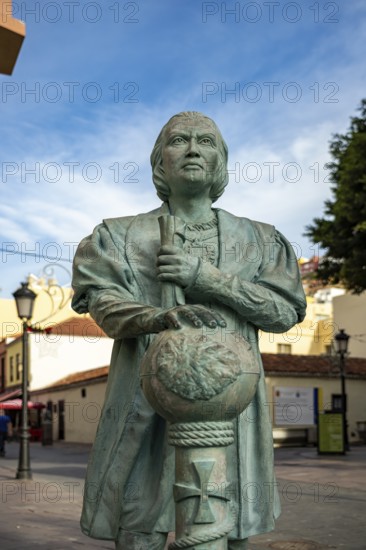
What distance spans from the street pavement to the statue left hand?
732 millimetres

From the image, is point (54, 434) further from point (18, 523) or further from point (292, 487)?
point (18, 523)

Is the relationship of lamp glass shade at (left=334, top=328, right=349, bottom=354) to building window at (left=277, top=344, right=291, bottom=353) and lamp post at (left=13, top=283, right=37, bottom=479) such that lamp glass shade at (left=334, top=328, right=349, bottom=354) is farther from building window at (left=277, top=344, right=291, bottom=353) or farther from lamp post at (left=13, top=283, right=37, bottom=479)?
building window at (left=277, top=344, right=291, bottom=353)

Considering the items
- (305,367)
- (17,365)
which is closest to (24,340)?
(305,367)

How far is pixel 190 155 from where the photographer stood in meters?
2.45

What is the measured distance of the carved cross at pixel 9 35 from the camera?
→ 8023 millimetres

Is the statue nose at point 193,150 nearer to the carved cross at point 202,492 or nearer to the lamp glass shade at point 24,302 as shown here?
the carved cross at point 202,492

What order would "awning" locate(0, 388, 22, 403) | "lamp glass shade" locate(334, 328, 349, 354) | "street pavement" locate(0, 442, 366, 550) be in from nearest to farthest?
"street pavement" locate(0, 442, 366, 550) < "lamp glass shade" locate(334, 328, 349, 354) < "awning" locate(0, 388, 22, 403)

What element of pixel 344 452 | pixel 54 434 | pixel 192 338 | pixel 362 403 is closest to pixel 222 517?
pixel 192 338

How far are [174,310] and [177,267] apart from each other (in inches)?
7.3

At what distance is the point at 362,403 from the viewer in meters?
25.2

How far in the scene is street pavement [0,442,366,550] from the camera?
6.64m

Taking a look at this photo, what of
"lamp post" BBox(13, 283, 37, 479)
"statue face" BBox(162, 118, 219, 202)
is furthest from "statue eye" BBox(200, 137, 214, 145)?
"lamp post" BBox(13, 283, 37, 479)

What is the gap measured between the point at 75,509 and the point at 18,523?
4.49ft

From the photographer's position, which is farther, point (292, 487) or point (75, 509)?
point (292, 487)
